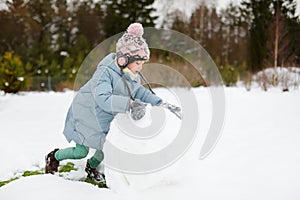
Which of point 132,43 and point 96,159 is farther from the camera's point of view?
point 96,159

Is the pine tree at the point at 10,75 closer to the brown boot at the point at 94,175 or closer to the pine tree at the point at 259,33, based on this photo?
the pine tree at the point at 259,33

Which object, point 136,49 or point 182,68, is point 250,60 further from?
point 136,49

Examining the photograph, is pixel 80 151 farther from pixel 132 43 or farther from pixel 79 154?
pixel 132 43

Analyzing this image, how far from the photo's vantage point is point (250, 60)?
17.1m

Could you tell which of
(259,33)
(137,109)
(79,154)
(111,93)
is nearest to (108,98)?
(111,93)

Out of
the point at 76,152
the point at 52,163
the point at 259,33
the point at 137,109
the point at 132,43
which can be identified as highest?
the point at 259,33

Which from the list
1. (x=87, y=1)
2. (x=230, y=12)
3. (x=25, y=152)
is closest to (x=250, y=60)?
(x=230, y=12)

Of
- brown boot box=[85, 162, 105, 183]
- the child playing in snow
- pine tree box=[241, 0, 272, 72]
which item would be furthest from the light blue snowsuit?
pine tree box=[241, 0, 272, 72]

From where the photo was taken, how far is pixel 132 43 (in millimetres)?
2348

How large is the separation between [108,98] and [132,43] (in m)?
0.43

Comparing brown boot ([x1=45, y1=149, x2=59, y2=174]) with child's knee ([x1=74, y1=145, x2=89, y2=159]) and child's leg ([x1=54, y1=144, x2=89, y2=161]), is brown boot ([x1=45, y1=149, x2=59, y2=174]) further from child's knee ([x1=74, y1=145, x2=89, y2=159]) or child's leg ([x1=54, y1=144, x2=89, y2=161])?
child's knee ([x1=74, y1=145, x2=89, y2=159])

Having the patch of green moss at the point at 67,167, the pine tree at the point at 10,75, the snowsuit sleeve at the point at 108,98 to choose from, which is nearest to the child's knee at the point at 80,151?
the snowsuit sleeve at the point at 108,98

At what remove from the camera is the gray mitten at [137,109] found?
222 cm

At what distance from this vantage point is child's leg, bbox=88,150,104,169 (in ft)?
8.11
